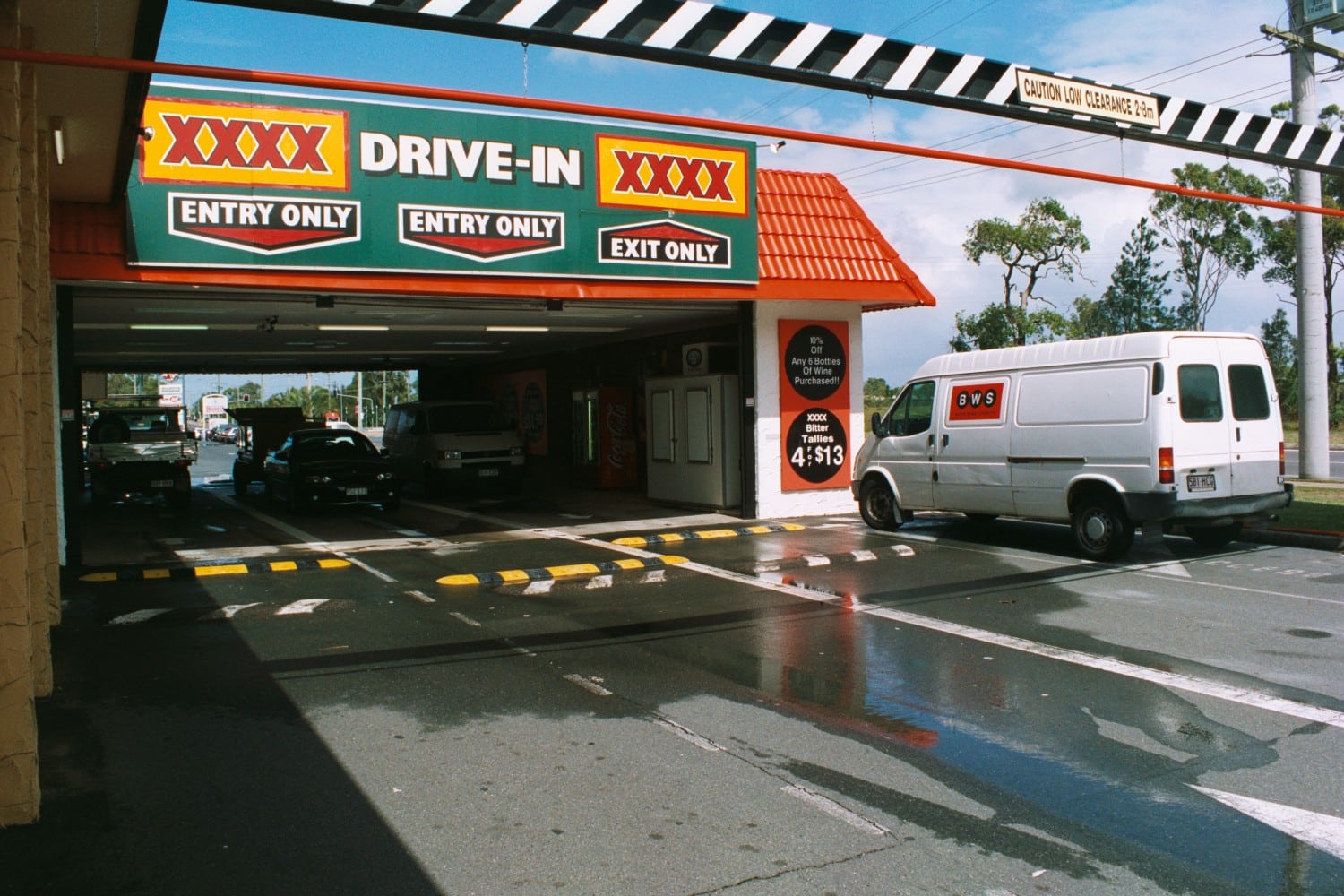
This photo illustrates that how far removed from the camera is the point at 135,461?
65.7ft

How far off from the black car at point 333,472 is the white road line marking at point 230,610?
8835mm

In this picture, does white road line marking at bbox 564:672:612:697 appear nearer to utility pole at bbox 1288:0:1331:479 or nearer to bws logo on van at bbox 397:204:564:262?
bws logo on van at bbox 397:204:564:262

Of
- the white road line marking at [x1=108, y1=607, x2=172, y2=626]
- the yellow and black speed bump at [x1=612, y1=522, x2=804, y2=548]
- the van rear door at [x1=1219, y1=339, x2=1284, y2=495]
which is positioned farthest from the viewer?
the yellow and black speed bump at [x1=612, y1=522, x2=804, y2=548]

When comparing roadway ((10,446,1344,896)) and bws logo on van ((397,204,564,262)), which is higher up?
bws logo on van ((397,204,564,262))

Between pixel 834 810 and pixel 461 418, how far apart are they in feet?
60.7

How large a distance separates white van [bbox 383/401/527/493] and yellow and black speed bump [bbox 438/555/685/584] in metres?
9.52

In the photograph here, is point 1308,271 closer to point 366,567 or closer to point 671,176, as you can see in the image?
point 671,176

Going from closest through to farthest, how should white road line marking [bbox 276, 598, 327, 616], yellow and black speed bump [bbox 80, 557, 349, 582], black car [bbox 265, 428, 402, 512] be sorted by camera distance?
white road line marking [bbox 276, 598, 327, 616], yellow and black speed bump [bbox 80, 557, 349, 582], black car [bbox 265, 428, 402, 512]

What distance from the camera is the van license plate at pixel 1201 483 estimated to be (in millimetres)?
10984

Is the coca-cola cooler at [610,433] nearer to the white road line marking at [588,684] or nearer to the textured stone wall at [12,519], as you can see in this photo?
the white road line marking at [588,684]

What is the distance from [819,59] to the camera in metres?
7.17

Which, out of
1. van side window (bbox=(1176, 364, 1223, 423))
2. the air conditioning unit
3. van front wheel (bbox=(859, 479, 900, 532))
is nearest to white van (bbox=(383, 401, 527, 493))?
the air conditioning unit

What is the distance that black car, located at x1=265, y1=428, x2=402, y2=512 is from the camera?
61.1 ft

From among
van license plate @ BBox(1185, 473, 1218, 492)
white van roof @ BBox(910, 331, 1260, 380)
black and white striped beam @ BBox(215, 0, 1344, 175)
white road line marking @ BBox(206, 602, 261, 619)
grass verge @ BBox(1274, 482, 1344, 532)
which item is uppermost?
black and white striped beam @ BBox(215, 0, 1344, 175)
